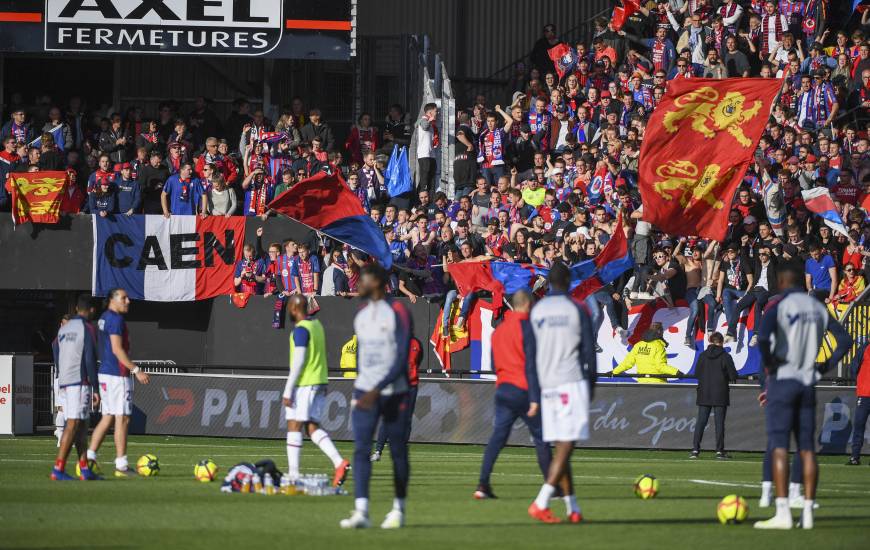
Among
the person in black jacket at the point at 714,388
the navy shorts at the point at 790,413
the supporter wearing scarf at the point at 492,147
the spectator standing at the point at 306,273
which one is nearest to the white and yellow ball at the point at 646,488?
the navy shorts at the point at 790,413

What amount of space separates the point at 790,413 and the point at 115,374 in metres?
7.84

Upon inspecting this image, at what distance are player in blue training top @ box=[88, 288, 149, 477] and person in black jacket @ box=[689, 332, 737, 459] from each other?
970cm

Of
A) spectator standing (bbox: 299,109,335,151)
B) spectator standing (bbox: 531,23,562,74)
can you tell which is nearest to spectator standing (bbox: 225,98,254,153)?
spectator standing (bbox: 299,109,335,151)

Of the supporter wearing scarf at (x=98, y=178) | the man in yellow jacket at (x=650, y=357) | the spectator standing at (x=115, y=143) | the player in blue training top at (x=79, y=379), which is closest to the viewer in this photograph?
the player in blue training top at (x=79, y=379)

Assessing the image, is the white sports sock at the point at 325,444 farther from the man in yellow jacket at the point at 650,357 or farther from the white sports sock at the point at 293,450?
the man in yellow jacket at the point at 650,357

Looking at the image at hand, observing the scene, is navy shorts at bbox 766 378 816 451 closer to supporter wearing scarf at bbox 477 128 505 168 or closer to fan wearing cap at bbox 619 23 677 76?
supporter wearing scarf at bbox 477 128 505 168

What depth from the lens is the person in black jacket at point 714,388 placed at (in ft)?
72.5

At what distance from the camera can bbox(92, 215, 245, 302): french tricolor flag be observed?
28.9 m

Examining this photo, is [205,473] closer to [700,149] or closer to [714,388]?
[714,388]

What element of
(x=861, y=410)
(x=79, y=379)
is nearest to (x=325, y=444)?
(x=79, y=379)

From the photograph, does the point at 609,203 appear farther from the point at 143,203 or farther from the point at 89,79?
the point at 89,79

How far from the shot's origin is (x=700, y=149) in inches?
884

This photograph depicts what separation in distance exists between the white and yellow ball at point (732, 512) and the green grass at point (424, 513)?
13 centimetres

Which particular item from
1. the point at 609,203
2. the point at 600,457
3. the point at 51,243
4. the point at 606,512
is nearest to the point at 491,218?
the point at 609,203
